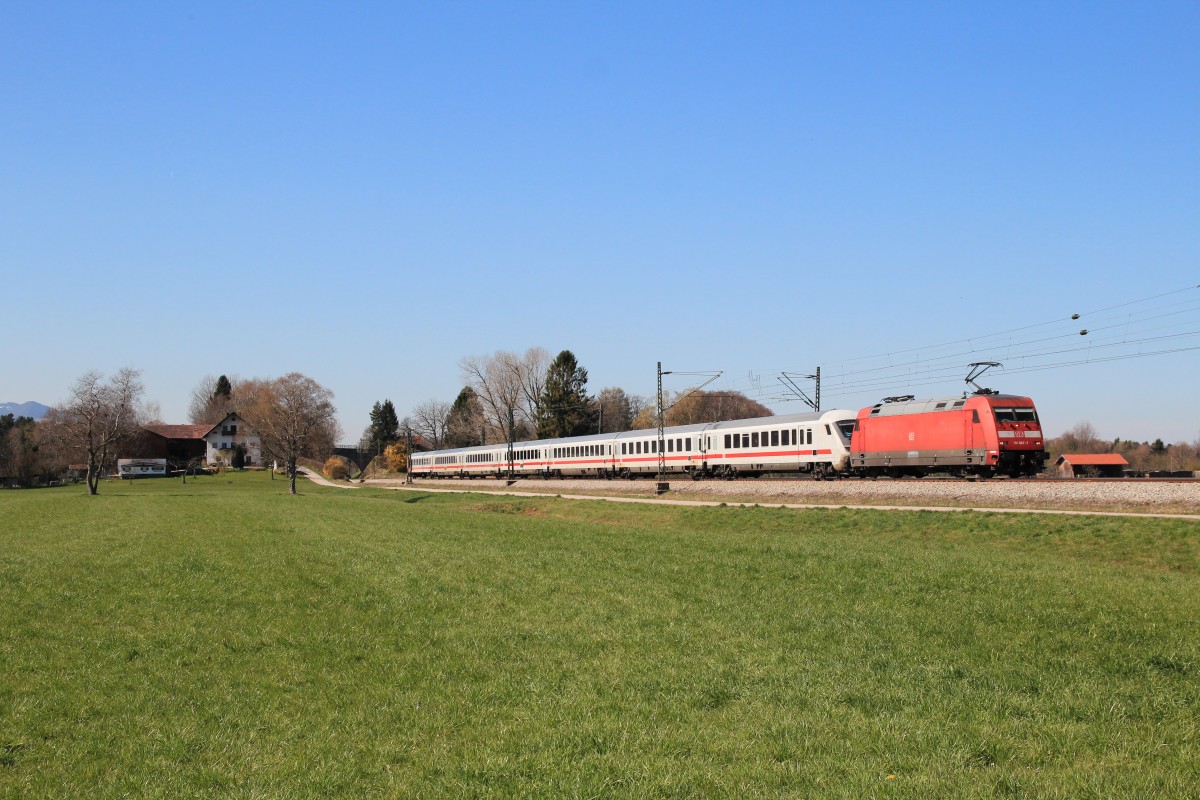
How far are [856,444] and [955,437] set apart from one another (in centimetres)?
631

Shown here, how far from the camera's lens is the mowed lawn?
755cm

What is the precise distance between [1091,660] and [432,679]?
7585mm

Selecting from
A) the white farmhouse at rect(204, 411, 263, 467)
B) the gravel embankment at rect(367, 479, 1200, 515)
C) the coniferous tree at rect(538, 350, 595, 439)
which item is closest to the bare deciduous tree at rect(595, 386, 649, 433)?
the coniferous tree at rect(538, 350, 595, 439)

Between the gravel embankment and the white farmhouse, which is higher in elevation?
the white farmhouse

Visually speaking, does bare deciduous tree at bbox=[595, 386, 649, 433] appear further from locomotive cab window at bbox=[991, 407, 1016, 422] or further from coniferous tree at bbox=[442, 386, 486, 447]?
locomotive cab window at bbox=[991, 407, 1016, 422]

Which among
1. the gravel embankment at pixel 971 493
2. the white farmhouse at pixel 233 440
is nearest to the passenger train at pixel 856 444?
the gravel embankment at pixel 971 493

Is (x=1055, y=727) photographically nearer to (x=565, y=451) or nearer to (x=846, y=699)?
(x=846, y=699)

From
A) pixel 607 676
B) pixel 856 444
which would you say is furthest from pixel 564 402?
pixel 607 676

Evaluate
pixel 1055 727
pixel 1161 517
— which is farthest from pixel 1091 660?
pixel 1161 517

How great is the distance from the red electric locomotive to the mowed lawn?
15902mm

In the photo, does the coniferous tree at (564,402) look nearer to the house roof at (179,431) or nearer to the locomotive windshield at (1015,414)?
the house roof at (179,431)

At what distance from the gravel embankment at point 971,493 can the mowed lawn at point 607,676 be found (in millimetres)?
8188

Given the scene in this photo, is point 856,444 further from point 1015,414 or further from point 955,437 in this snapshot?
point 1015,414

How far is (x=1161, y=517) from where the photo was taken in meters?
26.5
